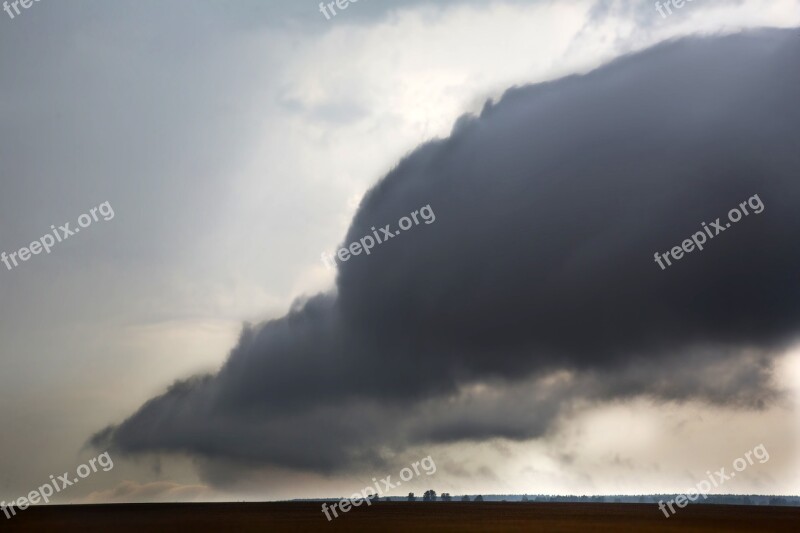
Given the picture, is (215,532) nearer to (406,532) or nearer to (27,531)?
(406,532)

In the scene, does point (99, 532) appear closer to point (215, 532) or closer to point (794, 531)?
point (215, 532)

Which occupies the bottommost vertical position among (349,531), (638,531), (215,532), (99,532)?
(638,531)

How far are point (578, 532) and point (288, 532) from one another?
53.0 metres

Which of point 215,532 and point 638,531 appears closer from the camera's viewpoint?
point 215,532

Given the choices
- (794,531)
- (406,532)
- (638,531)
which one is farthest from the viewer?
(638,531)

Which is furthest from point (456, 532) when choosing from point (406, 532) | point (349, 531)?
point (349, 531)

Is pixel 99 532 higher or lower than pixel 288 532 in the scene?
higher

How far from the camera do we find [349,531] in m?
131

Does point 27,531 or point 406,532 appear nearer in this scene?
point 406,532

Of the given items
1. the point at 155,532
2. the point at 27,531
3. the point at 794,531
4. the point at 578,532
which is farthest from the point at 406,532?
the point at 27,531

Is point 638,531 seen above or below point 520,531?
below

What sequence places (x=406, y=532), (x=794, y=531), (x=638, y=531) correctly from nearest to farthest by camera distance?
(x=406, y=532), (x=794, y=531), (x=638, y=531)

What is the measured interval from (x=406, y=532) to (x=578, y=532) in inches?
1302

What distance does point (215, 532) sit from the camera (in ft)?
427
